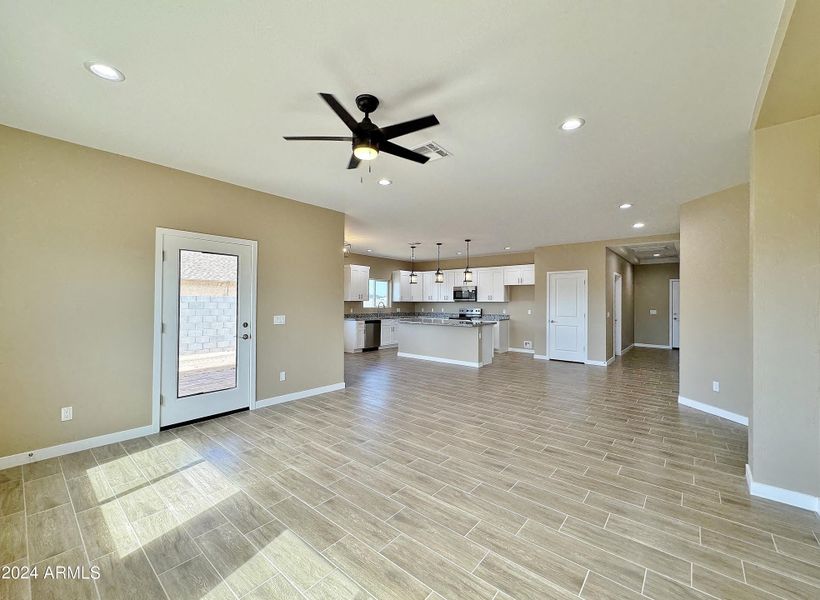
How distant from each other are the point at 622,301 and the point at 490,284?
137 inches

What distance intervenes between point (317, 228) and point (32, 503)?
3910mm

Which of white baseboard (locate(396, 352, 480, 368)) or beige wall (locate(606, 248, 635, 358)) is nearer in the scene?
white baseboard (locate(396, 352, 480, 368))

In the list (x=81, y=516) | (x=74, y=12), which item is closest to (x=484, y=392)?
(x=81, y=516)

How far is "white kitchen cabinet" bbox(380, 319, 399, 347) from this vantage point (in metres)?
10.2

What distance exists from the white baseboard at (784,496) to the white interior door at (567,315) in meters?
5.35

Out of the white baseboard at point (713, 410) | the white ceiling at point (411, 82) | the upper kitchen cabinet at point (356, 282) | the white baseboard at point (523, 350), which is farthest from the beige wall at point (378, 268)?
the white baseboard at point (713, 410)

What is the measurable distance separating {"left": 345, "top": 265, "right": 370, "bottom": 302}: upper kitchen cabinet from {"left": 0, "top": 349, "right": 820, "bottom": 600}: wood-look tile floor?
5524 millimetres

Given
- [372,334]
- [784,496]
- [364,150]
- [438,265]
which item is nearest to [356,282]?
[372,334]

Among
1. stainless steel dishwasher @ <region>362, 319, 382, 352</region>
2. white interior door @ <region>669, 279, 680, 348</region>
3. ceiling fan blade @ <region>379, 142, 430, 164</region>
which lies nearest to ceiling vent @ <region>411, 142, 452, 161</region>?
ceiling fan blade @ <region>379, 142, 430, 164</region>

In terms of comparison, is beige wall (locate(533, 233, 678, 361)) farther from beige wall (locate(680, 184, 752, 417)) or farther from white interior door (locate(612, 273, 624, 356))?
beige wall (locate(680, 184, 752, 417))

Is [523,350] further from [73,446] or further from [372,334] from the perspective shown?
[73,446]

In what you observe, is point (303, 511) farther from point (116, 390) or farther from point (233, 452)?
point (116, 390)

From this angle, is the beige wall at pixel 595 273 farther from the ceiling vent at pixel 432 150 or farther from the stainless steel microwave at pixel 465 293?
the ceiling vent at pixel 432 150

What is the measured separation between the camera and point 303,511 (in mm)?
2285
